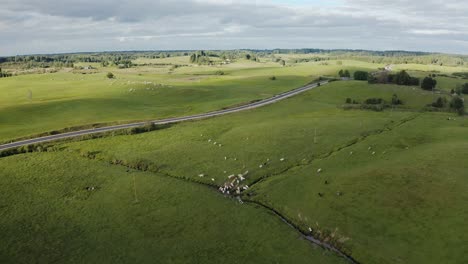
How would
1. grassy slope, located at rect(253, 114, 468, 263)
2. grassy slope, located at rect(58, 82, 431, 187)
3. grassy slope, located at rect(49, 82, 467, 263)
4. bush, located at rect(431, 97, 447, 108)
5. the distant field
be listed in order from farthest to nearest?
bush, located at rect(431, 97, 447, 108)
grassy slope, located at rect(58, 82, 431, 187)
the distant field
grassy slope, located at rect(49, 82, 467, 263)
grassy slope, located at rect(253, 114, 468, 263)

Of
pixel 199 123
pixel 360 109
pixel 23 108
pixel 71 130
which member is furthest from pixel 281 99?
pixel 23 108

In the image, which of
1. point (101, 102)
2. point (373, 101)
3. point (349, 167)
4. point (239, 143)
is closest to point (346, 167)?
point (349, 167)

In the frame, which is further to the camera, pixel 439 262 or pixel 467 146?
pixel 467 146

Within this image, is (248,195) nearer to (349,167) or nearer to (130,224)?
(130,224)

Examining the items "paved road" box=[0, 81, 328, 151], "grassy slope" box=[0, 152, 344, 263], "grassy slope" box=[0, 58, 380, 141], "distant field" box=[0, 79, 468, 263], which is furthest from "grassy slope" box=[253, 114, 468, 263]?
"grassy slope" box=[0, 58, 380, 141]

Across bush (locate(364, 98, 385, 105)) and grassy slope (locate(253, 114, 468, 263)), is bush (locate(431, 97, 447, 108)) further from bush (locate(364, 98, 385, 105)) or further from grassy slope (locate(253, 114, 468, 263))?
grassy slope (locate(253, 114, 468, 263))

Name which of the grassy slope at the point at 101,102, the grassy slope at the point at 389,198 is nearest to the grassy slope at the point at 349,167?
the grassy slope at the point at 389,198

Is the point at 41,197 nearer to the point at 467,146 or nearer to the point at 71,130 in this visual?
the point at 71,130
